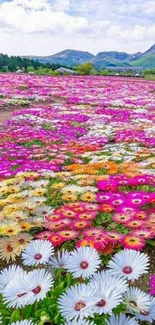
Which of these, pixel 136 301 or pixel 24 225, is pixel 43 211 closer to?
pixel 24 225

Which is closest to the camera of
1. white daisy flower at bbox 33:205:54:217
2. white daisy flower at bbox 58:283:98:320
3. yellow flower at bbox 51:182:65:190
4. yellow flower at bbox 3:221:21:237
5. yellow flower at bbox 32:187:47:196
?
white daisy flower at bbox 58:283:98:320

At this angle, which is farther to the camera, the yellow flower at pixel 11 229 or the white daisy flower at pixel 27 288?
the yellow flower at pixel 11 229

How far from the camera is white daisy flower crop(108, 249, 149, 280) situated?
6.73 feet

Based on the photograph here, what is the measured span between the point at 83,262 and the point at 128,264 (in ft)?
0.92

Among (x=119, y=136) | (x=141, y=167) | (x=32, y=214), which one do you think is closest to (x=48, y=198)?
(x=32, y=214)

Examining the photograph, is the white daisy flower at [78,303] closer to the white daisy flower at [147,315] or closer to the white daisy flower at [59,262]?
the white daisy flower at [147,315]

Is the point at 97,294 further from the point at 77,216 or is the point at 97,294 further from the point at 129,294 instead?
the point at 77,216

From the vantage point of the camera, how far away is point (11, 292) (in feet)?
6.35

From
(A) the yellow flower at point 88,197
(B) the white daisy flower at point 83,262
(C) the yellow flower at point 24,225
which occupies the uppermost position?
(B) the white daisy flower at point 83,262

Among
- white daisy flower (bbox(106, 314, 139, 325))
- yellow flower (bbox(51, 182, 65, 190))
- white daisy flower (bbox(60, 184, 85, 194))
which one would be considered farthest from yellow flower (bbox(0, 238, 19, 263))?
yellow flower (bbox(51, 182, 65, 190))

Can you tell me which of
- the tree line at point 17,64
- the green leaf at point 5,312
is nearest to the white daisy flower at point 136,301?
the green leaf at point 5,312

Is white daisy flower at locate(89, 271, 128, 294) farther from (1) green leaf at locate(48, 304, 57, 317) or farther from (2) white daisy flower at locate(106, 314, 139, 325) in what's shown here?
(1) green leaf at locate(48, 304, 57, 317)

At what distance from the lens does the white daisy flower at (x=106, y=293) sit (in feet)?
5.62

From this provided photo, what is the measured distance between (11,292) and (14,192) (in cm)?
296
